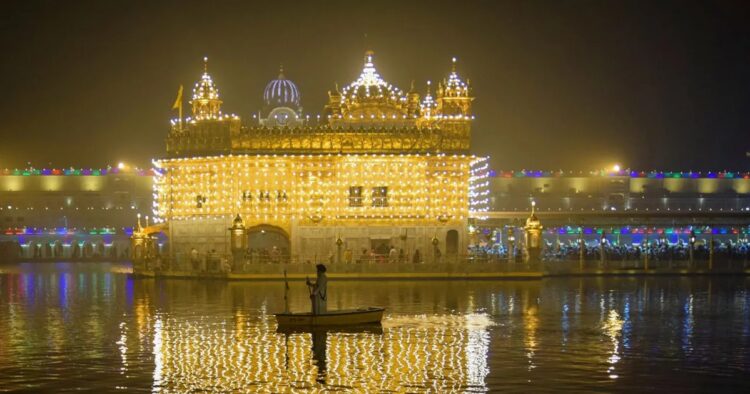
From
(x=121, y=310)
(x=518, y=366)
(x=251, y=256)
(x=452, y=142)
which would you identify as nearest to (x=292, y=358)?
(x=518, y=366)

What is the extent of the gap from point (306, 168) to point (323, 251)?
4777mm

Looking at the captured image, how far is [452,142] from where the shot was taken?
64250 millimetres

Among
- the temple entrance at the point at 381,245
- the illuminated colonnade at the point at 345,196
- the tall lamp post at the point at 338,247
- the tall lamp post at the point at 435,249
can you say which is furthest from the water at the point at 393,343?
the illuminated colonnade at the point at 345,196

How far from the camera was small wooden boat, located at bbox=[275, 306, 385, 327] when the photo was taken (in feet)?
107

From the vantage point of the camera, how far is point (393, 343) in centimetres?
2972

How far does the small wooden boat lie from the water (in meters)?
0.78

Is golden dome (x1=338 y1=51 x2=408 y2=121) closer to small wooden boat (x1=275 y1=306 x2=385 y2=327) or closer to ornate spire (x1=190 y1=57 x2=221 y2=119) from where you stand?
ornate spire (x1=190 y1=57 x2=221 y2=119)

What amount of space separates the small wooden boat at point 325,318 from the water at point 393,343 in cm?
78

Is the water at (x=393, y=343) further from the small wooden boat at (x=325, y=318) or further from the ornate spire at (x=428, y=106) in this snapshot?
the ornate spire at (x=428, y=106)

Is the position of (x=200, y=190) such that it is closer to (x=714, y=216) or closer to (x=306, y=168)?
(x=306, y=168)

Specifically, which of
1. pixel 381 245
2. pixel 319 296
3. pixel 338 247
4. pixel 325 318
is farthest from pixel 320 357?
pixel 381 245

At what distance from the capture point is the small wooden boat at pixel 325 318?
3250cm

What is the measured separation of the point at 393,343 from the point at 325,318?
3470 mm

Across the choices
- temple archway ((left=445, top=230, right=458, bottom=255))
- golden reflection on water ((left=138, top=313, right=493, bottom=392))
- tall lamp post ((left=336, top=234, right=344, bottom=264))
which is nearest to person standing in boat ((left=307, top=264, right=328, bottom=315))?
golden reflection on water ((left=138, top=313, right=493, bottom=392))
